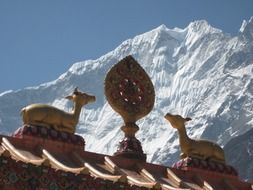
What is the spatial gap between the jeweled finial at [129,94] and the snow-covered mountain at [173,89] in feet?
344

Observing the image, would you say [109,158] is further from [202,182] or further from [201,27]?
[201,27]

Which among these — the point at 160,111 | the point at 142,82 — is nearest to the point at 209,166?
the point at 142,82

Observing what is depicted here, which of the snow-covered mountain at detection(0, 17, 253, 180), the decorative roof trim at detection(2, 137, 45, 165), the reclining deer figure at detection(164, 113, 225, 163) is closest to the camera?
the decorative roof trim at detection(2, 137, 45, 165)

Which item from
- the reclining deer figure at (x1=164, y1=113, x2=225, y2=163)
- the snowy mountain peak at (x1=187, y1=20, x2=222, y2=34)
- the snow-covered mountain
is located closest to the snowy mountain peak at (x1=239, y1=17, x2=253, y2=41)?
the snow-covered mountain

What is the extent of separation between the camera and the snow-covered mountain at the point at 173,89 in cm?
12419

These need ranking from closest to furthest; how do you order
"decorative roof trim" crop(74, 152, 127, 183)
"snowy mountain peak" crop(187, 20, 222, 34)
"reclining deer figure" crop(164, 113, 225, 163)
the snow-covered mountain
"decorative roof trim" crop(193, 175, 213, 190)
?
"decorative roof trim" crop(74, 152, 127, 183)
"decorative roof trim" crop(193, 175, 213, 190)
"reclining deer figure" crop(164, 113, 225, 163)
the snow-covered mountain
"snowy mountain peak" crop(187, 20, 222, 34)

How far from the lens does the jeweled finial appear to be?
11.5m

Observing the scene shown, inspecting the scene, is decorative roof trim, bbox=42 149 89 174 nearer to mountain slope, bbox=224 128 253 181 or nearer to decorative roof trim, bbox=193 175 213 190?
decorative roof trim, bbox=193 175 213 190

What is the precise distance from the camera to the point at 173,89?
473 feet

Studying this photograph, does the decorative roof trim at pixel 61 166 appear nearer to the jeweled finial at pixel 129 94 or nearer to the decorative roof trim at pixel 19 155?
the decorative roof trim at pixel 19 155

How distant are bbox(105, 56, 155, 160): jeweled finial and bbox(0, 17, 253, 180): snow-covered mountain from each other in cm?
10496

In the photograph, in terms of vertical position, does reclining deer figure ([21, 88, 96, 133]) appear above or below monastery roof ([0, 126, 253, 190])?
above

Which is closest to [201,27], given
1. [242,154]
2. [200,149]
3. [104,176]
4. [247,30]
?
[247,30]

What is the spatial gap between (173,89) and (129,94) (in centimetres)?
13285
